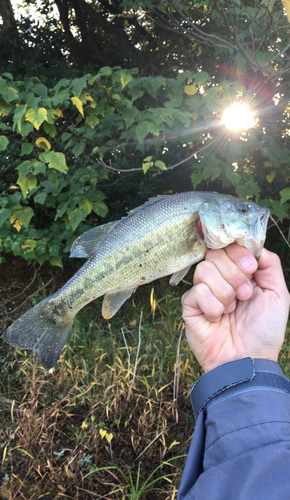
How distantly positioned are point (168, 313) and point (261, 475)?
11.7ft

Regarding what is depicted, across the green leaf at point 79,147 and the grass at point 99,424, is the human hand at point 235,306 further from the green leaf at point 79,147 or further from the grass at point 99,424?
the green leaf at point 79,147

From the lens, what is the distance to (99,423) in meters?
3.18

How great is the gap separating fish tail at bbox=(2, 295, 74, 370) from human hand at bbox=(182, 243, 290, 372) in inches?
26.9

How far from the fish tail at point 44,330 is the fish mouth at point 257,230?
976 mm

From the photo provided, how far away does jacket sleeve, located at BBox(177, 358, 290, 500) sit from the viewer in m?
0.98

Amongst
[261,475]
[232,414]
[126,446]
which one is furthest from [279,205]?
[126,446]

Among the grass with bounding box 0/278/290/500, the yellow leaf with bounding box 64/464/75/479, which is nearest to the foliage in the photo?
the grass with bounding box 0/278/290/500

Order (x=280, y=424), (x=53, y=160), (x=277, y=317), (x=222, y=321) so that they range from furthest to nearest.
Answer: (x=53, y=160)
(x=222, y=321)
(x=277, y=317)
(x=280, y=424)

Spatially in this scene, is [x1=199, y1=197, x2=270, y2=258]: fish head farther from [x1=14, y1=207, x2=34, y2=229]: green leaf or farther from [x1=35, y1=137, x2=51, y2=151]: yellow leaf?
[x1=14, y1=207, x2=34, y2=229]: green leaf

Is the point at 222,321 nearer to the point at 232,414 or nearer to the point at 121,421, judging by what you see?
the point at 232,414

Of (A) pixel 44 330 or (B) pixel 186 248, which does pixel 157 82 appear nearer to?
(B) pixel 186 248

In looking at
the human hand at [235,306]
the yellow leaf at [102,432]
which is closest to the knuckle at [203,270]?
the human hand at [235,306]

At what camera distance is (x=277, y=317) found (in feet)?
5.55

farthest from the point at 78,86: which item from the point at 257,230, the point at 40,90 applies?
the point at 257,230
